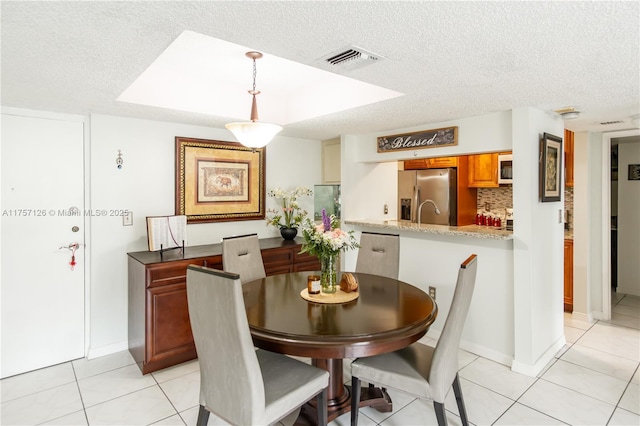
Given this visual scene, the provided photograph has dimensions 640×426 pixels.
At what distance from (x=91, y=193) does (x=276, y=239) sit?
1844 millimetres

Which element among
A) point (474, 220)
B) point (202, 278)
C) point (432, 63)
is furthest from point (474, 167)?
point (202, 278)

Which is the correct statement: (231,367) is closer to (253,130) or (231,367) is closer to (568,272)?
(253,130)

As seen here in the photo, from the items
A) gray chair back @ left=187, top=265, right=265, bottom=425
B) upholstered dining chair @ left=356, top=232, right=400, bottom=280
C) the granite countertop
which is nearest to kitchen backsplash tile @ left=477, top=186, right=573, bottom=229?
the granite countertop

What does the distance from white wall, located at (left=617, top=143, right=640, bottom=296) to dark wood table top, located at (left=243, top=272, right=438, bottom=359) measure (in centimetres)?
426

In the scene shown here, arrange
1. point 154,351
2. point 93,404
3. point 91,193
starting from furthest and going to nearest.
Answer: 1. point 91,193
2. point 154,351
3. point 93,404

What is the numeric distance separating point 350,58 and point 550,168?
7.34 feet

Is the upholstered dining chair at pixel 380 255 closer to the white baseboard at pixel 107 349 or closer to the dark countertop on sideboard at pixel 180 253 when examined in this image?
the dark countertop on sideboard at pixel 180 253

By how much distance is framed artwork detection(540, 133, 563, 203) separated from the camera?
2.90 metres

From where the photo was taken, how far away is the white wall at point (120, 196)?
3.13 m

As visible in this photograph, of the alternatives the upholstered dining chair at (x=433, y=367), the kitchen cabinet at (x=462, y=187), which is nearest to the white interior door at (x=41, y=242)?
the upholstered dining chair at (x=433, y=367)

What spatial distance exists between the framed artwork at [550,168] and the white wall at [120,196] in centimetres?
311

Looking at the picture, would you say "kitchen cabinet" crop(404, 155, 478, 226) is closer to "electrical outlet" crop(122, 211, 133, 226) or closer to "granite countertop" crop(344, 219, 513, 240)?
"granite countertop" crop(344, 219, 513, 240)

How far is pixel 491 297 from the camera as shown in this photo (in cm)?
317

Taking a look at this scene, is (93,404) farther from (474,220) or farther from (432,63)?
(474,220)
